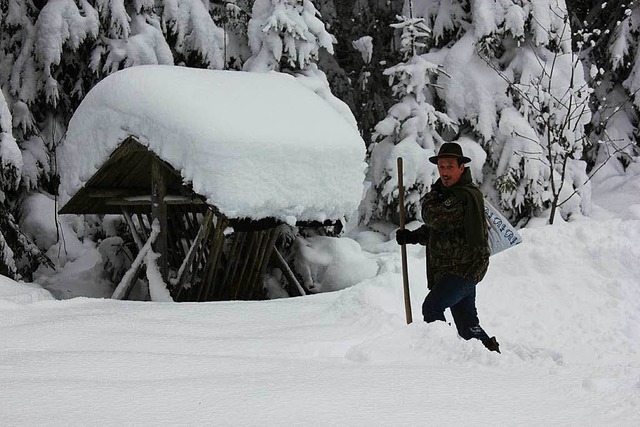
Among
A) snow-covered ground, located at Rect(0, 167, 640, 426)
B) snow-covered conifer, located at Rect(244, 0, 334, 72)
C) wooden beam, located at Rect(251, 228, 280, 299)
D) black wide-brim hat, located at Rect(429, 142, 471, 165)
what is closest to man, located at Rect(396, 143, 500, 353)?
black wide-brim hat, located at Rect(429, 142, 471, 165)

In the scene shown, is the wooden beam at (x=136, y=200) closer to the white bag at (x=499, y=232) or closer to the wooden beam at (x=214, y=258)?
the wooden beam at (x=214, y=258)

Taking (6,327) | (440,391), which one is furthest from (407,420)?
(6,327)

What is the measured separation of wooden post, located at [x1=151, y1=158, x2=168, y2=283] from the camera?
31.0 ft

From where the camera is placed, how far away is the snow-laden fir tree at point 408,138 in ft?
43.3

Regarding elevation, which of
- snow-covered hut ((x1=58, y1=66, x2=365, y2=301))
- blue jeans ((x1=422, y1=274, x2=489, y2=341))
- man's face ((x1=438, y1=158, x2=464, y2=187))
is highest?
man's face ((x1=438, y1=158, x2=464, y2=187))

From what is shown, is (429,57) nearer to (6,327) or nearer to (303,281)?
(303,281)

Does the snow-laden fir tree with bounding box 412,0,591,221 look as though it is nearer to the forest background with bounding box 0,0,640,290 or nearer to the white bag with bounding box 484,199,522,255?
the forest background with bounding box 0,0,640,290

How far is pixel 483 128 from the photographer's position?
44.6ft

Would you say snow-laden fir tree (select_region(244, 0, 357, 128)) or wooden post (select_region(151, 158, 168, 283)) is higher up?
snow-laden fir tree (select_region(244, 0, 357, 128))

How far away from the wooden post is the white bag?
4.59m

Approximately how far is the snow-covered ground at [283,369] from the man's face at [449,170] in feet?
3.56

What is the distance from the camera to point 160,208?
31.5ft

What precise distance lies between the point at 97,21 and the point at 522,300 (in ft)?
25.6

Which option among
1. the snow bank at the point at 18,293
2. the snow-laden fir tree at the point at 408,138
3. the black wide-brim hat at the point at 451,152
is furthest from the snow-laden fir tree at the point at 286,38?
the black wide-brim hat at the point at 451,152
